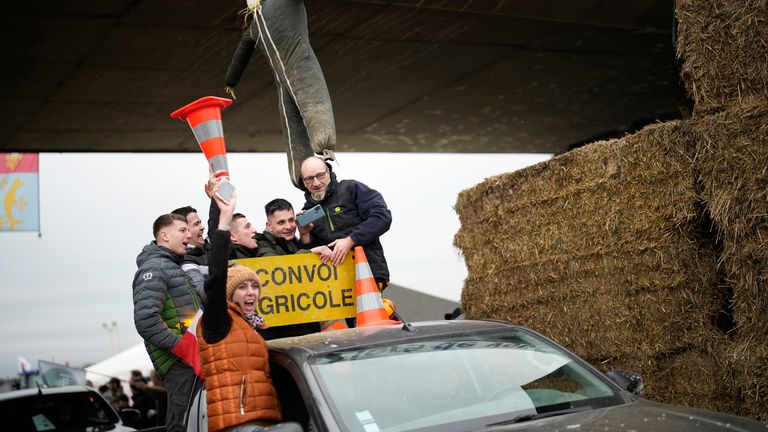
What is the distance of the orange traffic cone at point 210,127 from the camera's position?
18.2 feet

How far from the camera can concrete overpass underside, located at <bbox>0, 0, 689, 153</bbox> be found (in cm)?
971

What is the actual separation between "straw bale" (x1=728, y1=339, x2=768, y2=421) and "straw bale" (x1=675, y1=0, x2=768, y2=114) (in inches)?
58.5

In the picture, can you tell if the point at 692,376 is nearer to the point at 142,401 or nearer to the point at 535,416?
the point at 535,416

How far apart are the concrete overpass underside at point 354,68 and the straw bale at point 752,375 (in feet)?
13.7

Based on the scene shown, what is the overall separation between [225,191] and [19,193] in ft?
29.5

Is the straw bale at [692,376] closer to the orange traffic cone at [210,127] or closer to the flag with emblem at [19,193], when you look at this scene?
the orange traffic cone at [210,127]

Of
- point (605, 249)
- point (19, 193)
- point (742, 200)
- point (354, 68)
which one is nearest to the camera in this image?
point (742, 200)

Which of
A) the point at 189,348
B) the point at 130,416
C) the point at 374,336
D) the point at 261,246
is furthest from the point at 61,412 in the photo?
the point at 374,336

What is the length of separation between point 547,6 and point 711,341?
5692mm

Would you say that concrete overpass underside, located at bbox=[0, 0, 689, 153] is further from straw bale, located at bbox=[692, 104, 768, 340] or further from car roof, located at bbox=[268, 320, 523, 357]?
car roof, located at bbox=[268, 320, 523, 357]

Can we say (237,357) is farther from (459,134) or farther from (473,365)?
(459,134)

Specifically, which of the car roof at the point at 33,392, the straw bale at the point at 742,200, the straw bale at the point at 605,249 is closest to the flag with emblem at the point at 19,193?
the car roof at the point at 33,392

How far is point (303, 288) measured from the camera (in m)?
6.16

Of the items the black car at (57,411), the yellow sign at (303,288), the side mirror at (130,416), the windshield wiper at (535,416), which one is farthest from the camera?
the side mirror at (130,416)
